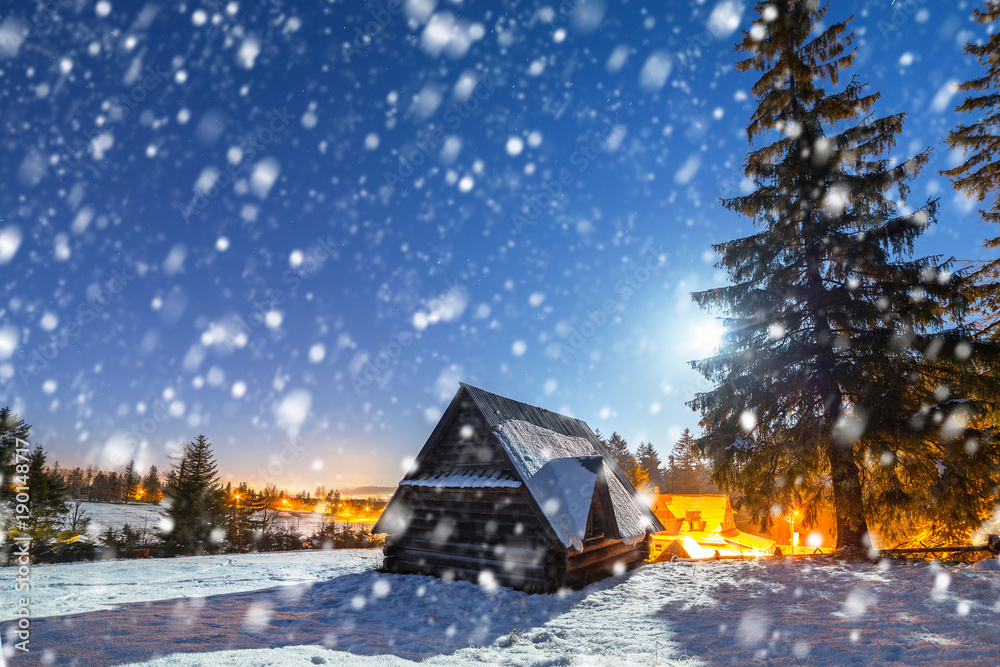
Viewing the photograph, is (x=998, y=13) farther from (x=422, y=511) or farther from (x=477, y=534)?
(x=422, y=511)

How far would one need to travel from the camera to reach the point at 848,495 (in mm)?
12266

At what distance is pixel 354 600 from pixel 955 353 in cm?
1631

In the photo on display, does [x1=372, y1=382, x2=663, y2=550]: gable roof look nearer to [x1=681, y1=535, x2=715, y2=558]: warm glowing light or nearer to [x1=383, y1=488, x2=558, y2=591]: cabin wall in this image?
[x1=383, y1=488, x2=558, y2=591]: cabin wall

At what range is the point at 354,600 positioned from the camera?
34.2ft

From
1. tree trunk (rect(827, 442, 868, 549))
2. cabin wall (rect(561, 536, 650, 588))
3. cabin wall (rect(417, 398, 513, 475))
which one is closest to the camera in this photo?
cabin wall (rect(561, 536, 650, 588))

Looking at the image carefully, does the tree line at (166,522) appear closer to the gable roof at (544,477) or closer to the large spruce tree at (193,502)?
the large spruce tree at (193,502)

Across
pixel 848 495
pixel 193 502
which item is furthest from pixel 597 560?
pixel 193 502

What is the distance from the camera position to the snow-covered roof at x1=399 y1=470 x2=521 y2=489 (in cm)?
1191

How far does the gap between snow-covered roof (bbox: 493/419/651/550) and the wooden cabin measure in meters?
0.03

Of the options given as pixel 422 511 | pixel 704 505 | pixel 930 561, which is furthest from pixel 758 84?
pixel 704 505

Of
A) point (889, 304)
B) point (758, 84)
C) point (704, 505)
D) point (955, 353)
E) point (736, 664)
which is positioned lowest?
point (704, 505)

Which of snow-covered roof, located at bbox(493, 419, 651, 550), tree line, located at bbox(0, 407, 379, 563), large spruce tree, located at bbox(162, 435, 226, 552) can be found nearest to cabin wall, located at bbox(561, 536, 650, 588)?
snow-covered roof, located at bbox(493, 419, 651, 550)

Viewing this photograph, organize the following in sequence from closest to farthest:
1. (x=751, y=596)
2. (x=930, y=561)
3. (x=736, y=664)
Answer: (x=736, y=664)
(x=751, y=596)
(x=930, y=561)

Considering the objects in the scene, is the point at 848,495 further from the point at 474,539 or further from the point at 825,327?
the point at 474,539
